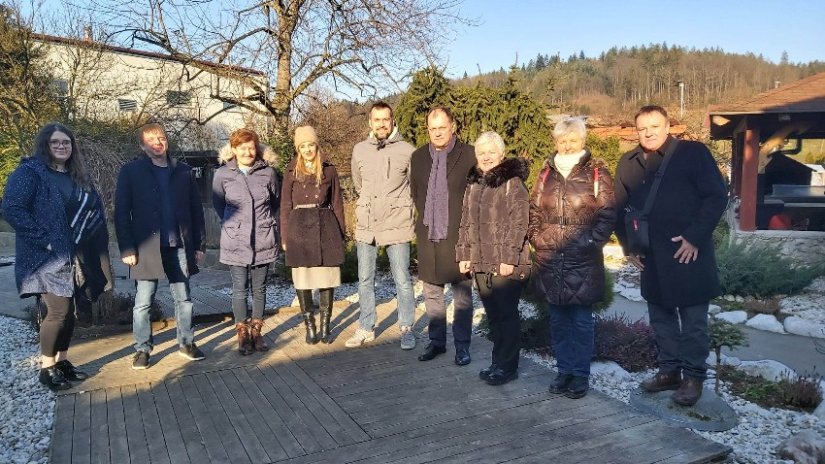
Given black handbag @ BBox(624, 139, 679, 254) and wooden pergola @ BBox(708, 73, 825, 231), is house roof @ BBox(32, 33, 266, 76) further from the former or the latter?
wooden pergola @ BBox(708, 73, 825, 231)

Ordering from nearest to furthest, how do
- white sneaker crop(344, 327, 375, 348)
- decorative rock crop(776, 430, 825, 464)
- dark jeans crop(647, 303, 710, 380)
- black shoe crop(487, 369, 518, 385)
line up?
decorative rock crop(776, 430, 825, 464)
dark jeans crop(647, 303, 710, 380)
black shoe crop(487, 369, 518, 385)
white sneaker crop(344, 327, 375, 348)

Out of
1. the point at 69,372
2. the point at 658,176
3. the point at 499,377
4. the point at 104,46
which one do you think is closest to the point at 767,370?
the point at 658,176

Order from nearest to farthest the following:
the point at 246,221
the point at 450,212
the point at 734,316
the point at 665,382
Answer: the point at 665,382 → the point at 450,212 → the point at 246,221 → the point at 734,316

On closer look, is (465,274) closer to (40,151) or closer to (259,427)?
(259,427)

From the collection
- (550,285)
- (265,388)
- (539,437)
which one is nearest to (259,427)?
(265,388)

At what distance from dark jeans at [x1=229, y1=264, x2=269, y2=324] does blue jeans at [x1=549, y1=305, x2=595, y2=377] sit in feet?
7.21

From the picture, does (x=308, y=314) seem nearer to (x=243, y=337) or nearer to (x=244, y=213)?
(x=243, y=337)

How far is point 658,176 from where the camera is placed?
11.0ft

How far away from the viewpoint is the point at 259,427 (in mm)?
3127

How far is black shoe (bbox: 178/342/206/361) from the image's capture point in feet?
14.1

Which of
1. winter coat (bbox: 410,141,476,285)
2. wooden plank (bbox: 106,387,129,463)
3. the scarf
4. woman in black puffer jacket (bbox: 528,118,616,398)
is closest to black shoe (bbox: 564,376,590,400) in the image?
woman in black puffer jacket (bbox: 528,118,616,398)

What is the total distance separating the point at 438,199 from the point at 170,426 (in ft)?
6.93

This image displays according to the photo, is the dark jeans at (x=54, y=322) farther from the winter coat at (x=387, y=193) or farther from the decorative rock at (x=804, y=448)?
the decorative rock at (x=804, y=448)

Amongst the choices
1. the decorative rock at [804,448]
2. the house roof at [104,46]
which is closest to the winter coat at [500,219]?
the decorative rock at [804,448]
